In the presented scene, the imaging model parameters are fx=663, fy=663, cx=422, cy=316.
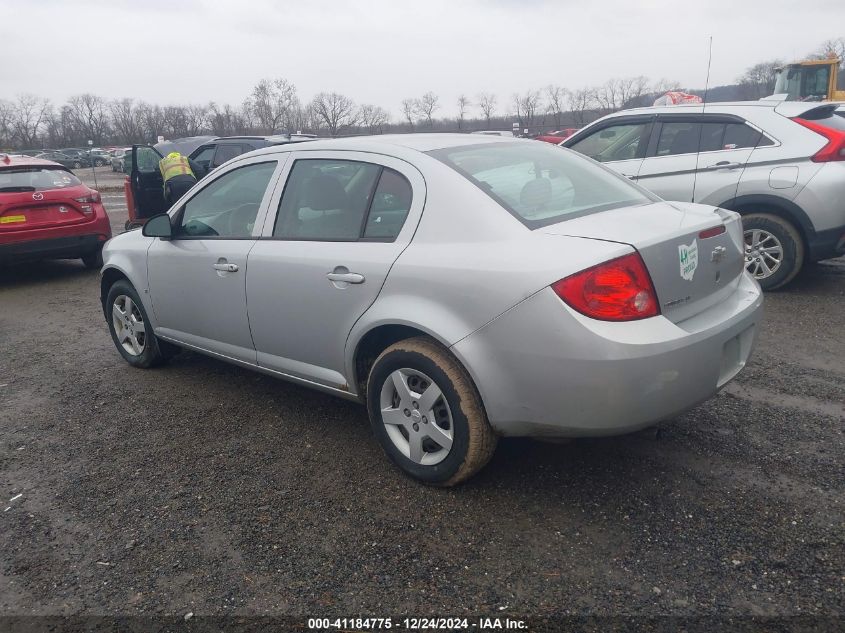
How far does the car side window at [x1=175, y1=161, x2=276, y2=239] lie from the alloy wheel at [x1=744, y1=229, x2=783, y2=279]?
4549 mm

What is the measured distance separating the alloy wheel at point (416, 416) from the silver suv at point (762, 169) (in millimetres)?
4492

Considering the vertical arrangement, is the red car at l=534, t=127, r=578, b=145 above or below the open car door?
above

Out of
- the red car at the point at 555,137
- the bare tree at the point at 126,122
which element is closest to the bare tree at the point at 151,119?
the bare tree at the point at 126,122

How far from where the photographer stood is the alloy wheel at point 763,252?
615 centimetres

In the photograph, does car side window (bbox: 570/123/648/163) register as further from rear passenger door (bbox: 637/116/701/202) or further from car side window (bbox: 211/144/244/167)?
car side window (bbox: 211/144/244/167)

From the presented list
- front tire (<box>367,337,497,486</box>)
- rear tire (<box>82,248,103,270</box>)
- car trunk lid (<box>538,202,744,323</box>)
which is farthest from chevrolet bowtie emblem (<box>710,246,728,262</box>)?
rear tire (<box>82,248,103,270</box>)

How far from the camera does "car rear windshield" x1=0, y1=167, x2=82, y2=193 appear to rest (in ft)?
26.6

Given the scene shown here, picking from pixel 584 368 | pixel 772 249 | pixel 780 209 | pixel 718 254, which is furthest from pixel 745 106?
pixel 584 368

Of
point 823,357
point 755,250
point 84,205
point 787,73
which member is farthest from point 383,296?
point 787,73

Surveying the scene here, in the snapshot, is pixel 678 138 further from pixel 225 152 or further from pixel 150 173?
pixel 225 152

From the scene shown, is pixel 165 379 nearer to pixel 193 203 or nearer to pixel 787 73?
pixel 193 203

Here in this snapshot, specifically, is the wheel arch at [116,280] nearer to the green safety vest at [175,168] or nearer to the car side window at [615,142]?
the green safety vest at [175,168]

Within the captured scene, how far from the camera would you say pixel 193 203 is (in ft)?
14.4

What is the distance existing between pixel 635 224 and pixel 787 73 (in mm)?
20705
